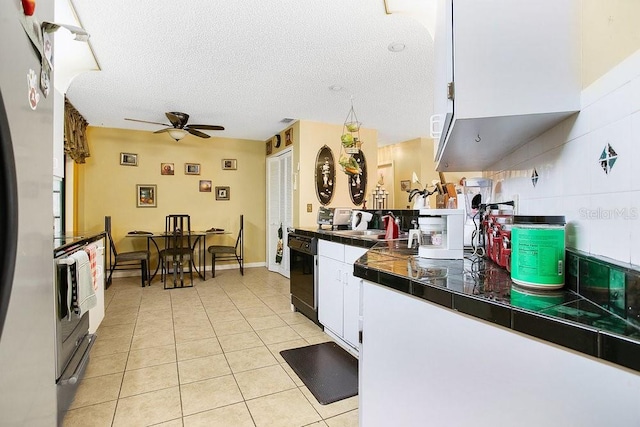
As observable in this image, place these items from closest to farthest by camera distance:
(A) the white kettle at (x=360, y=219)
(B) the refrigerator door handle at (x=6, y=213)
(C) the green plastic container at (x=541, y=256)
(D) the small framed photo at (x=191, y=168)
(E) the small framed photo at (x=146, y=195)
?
(B) the refrigerator door handle at (x=6, y=213)
(C) the green plastic container at (x=541, y=256)
(A) the white kettle at (x=360, y=219)
(E) the small framed photo at (x=146, y=195)
(D) the small framed photo at (x=191, y=168)

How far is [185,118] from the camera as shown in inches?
169

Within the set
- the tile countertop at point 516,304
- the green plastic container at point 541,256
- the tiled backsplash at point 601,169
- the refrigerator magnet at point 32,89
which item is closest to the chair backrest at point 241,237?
the tile countertop at point 516,304

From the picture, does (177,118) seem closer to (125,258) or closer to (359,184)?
(125,258)

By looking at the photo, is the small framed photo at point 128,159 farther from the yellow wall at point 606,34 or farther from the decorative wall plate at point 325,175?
the yellow wall at point 606,34

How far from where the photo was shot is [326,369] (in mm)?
2162

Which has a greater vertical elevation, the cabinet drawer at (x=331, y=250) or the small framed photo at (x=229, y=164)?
the small framed photo at (x=229, y=164)

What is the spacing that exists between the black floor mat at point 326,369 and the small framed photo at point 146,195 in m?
4.16

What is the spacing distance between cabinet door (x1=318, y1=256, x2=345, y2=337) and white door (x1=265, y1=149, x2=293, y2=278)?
2.43m

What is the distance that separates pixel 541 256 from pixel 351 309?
1.63 m

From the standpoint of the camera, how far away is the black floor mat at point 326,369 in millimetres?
1893

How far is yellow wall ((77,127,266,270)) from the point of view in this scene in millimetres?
5116

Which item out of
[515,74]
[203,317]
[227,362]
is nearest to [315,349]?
[227,362]

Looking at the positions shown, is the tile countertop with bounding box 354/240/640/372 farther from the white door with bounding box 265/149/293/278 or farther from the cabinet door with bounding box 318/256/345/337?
the white door with bounding box 265/149/293/278

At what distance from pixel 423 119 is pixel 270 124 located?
2356 millimetres
